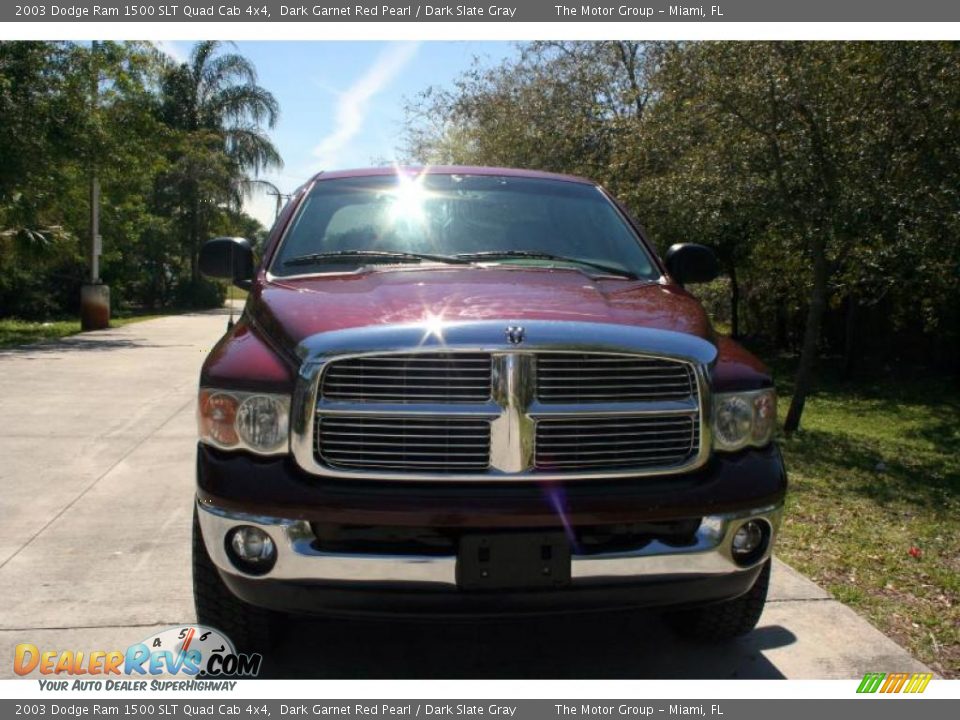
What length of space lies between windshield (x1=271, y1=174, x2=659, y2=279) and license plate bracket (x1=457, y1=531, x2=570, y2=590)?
1.49m

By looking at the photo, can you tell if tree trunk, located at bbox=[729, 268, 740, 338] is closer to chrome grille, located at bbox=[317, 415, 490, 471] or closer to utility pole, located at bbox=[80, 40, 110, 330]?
utility pole, located at bbox=[80, 40, 110, 330]

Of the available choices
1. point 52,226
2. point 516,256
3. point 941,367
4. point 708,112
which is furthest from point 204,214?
point 516,256

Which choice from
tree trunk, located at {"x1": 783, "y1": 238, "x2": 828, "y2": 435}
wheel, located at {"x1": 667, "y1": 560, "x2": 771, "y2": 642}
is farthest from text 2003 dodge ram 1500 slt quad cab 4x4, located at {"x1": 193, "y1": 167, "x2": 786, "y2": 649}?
tree trunk, located at {"x1": 783, "y1": 238, "x2": 828, "y2": 435}

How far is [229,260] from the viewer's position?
4785 millimetres

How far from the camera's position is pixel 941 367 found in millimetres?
17547

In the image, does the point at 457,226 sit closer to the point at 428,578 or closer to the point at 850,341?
the point at 428,578

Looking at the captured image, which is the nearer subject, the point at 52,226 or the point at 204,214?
the point at 52,226

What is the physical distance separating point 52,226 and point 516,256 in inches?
801

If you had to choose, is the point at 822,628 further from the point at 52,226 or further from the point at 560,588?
the point at 52,226

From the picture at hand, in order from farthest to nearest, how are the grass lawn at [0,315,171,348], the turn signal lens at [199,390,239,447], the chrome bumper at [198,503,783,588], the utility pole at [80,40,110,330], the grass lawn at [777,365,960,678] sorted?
the utility pole at [80,40,110,330] < the grass lawn at [0,315,171,348] < the grass lawn at [777,365,960,678] < the turn signal lens at [199,390,239,447] < the chrome bumper at [198,503,783,588]

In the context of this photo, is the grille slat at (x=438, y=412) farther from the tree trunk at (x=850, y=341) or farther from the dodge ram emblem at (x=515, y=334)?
the tree trunk at (x=850, y=341)

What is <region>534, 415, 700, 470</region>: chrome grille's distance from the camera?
3.23m

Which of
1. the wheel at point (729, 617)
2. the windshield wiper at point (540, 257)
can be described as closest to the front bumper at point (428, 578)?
the wheel at point (729, 617)

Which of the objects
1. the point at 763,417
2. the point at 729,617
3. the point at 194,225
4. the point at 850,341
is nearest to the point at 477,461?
the point at 763,417
